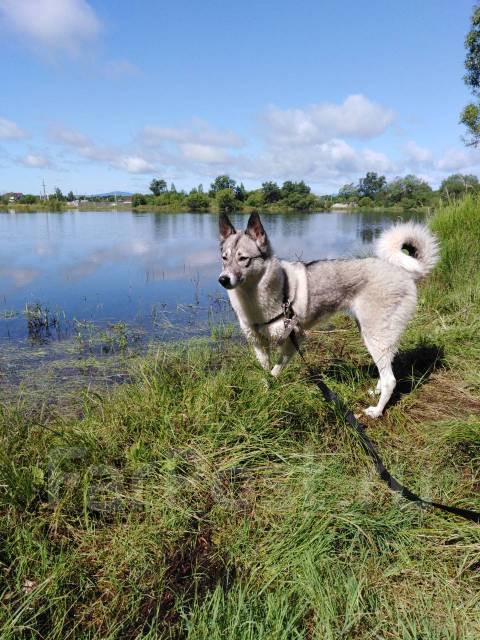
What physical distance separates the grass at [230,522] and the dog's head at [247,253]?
79 cm

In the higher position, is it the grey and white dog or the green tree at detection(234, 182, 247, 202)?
the green tree at detection(234, 182, 247, 202)

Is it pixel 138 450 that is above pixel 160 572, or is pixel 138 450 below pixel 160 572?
above

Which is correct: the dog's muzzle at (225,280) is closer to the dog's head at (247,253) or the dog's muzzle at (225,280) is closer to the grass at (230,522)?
the dog's head at (247,253)

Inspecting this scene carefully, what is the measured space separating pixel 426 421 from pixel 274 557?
68.2 inches

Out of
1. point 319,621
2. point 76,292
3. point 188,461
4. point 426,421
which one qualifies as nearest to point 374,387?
point 426,421

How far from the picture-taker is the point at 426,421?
2801 mm

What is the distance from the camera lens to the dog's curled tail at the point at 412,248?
3.44 m

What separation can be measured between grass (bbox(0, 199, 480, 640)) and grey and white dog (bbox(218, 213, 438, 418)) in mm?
478

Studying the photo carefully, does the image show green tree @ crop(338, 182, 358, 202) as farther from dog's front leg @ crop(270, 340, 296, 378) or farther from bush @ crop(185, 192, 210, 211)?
dog's front leg @ crop(270, 340, 296, 378)

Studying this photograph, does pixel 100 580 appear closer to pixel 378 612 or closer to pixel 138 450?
pixel 138 450

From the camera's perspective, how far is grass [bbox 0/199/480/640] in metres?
1.42

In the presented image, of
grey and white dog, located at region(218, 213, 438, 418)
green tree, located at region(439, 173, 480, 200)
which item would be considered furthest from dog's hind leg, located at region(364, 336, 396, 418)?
green tree, located at region(439, 173, 480, 200)

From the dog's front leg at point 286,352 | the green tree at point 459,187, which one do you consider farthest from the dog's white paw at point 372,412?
the green tree at point 459,187

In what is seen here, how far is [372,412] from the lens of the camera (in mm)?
3016
